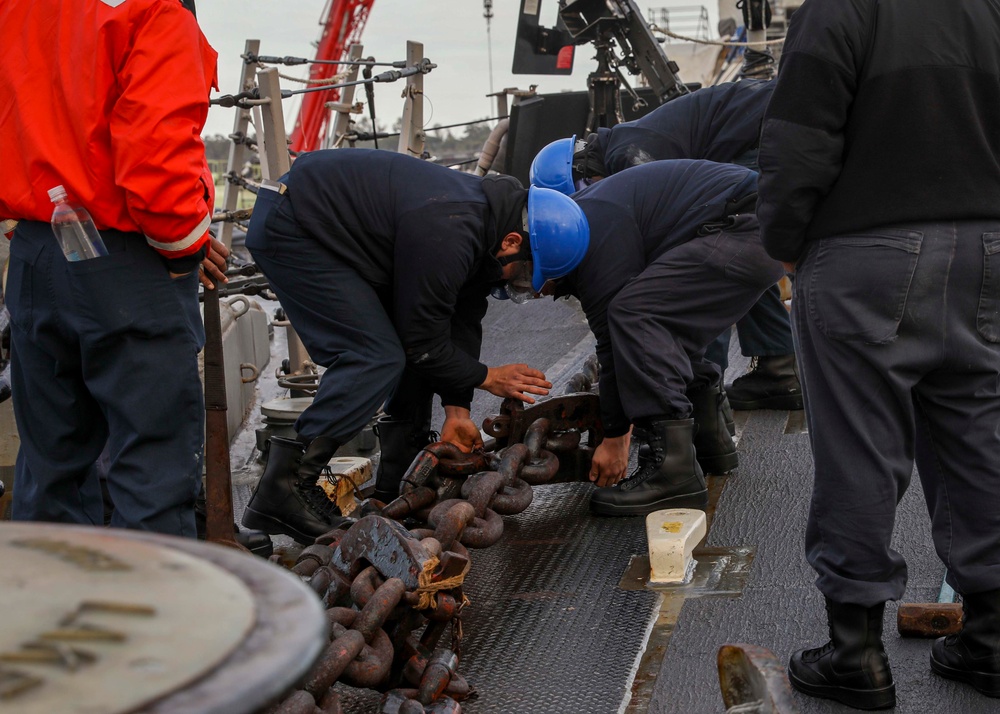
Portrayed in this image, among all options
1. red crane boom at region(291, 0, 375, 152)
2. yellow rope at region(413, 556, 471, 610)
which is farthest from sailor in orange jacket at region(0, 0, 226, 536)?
red crane boom at region(291, 0, 375, 152)

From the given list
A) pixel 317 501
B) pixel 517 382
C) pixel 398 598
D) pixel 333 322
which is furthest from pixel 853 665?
pixel 333 322

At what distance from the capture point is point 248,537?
3.55 meters

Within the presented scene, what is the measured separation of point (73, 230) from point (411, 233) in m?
1.19

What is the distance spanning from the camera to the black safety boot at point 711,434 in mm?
4258

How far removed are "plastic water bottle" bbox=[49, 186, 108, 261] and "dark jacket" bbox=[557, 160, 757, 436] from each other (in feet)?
5.67

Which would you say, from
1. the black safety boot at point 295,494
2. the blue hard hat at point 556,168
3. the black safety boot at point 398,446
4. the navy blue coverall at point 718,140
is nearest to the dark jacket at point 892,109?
the black safety boot at point 295,494

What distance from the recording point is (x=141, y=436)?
9.35 feet

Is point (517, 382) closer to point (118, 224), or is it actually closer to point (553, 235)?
point (553, 235)

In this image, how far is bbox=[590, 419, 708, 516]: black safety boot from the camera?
386 cm

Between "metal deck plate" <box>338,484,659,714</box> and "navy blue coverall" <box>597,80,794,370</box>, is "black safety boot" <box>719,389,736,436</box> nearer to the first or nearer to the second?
"navy blue coverall" <box>597,80,794,370</box>

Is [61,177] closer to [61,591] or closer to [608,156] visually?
[61,591]

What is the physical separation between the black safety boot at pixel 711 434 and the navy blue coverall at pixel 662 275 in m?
0.13

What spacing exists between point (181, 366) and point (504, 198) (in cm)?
129

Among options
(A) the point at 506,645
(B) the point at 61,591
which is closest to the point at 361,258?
(A) the point at 506,645
